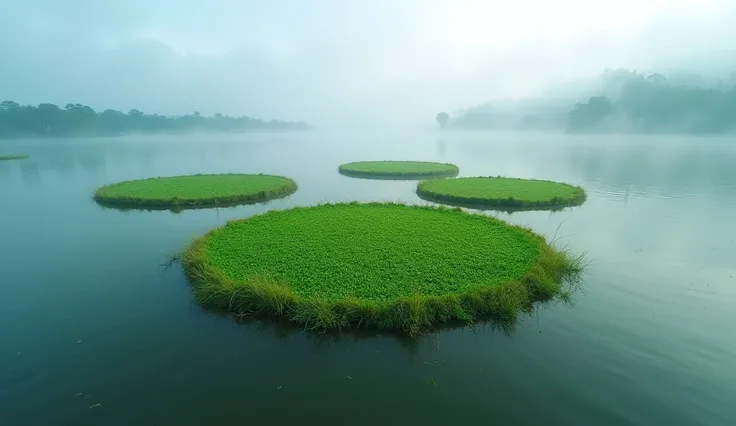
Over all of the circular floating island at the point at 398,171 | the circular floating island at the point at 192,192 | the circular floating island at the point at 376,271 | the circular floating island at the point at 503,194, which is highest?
the circular floating island at the point at 398,171

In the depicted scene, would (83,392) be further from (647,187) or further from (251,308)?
(647,187)

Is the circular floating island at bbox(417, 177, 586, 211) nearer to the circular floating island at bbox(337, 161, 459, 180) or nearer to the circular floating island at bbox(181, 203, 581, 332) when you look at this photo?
the circular floating island at bbox(181, 203, 581, 332)

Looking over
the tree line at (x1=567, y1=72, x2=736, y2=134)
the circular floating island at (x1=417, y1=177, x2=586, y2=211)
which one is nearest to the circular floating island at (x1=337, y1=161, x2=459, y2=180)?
the circular floating island at (x1=417, y1=177, x2=586, y2=211)

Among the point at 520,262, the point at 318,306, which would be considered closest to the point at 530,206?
the point at 520,262

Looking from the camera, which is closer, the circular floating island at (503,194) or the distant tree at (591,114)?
the circular floating island at (503,194)

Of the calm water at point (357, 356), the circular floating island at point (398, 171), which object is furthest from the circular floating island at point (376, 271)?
the circular floating island at point (398, 171)

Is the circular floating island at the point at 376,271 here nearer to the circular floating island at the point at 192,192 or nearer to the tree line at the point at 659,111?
the circular floating island at the point at 192,192
